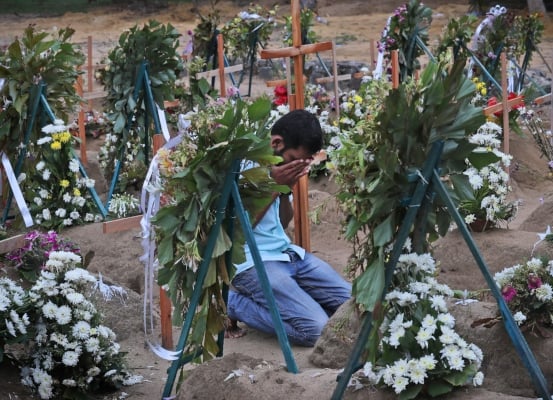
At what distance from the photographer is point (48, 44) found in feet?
22.5

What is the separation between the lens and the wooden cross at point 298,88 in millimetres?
6043

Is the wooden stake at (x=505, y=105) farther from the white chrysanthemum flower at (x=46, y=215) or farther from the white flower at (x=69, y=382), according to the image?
the white flower at (x=69, y=382)

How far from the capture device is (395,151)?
3.63 metres

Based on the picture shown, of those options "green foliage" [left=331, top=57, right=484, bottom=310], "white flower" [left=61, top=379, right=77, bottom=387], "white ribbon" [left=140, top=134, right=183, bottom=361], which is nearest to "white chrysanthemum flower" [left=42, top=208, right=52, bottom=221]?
"white ribbon" [left=140, top=134, right=183, bottom=361]

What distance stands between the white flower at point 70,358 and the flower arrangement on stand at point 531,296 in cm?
187

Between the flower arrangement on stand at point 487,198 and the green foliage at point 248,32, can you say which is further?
the green foliage at point 248,32

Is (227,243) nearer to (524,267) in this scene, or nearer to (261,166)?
(261,166)

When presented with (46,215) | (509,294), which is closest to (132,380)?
(509,294)

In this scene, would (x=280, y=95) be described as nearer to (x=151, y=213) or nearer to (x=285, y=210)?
(x=285, y=210)

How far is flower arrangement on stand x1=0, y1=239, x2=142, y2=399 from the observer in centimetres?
452

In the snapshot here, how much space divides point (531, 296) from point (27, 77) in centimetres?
414

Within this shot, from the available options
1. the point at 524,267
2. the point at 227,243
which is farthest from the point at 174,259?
the point at 524,267

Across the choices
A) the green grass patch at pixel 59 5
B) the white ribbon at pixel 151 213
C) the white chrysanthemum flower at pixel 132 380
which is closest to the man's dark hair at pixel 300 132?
the white ribbon at pixel 151 213

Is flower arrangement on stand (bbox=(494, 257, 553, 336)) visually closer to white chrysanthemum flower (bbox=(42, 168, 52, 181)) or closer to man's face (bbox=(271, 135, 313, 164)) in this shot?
man's face (bbox=(271, 135, 313, 164))
